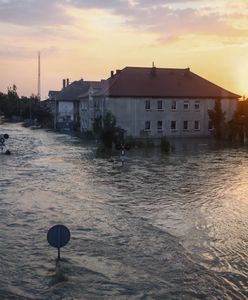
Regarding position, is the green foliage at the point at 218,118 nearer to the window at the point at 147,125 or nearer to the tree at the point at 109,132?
the window at the point at 147,125

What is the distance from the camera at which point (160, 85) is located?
5781 cm

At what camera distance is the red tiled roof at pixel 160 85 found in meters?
55.4

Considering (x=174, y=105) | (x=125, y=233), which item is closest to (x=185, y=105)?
(x=174, y=105)

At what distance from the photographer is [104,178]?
88.0ft

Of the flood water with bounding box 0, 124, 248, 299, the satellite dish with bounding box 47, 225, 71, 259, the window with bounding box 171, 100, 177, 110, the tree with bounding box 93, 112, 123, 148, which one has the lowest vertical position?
the flood water with bounding box 0, 124, 248, 299

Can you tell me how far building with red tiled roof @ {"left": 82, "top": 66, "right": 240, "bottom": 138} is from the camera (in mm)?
54875

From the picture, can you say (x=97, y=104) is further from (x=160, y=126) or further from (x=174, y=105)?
→ (x=174, y=105)

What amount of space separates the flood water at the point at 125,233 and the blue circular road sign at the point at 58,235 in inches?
29.1

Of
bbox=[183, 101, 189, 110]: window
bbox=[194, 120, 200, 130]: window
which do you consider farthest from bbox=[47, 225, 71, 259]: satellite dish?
bbox=[194, 120, 200, 130]: window

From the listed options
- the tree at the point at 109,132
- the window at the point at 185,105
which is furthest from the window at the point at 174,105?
the tree at the point at 109,132

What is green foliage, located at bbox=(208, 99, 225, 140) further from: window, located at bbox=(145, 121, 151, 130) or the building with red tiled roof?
window, located at bbox=(145, 121, 151, 130)

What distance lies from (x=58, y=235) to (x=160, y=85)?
47291 mm

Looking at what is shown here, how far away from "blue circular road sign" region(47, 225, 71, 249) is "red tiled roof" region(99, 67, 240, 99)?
42.4 m

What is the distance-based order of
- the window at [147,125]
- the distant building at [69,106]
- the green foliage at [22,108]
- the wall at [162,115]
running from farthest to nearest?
1. the green foliage at [22,108]
2. the distant building at [69,106]
3. the window at [147,125]
4. the wall at [162,115]
